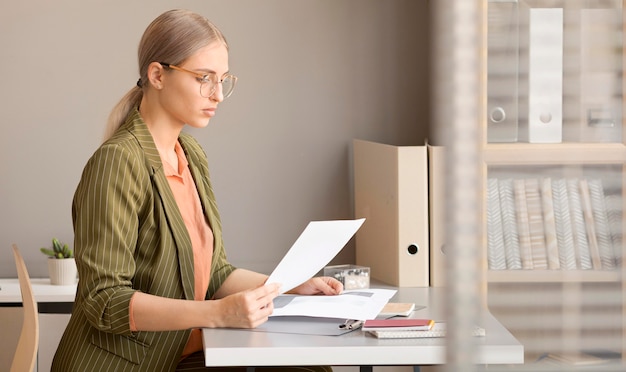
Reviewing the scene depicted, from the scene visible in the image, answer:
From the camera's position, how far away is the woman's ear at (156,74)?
189cm

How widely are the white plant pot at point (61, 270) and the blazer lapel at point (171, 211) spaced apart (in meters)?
0.93

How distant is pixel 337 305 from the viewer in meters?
1.78

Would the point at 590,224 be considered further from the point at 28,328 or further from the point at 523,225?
the point at 28,328

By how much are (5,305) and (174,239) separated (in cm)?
104

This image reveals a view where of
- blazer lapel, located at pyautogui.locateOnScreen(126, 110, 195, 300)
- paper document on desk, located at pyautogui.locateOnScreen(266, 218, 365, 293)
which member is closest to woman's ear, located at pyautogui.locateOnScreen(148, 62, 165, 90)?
blazer lapel, located at pyautogui.locateOnScreen(126, 110, 195, 300)

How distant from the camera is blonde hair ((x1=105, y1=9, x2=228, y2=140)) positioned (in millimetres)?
1877

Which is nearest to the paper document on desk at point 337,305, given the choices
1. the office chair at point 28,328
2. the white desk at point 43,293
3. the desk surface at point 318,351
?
the desk surface at point 318,351

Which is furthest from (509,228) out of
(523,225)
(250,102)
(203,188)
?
(250,102)

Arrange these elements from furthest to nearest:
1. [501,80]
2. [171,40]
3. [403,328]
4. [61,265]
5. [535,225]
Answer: [61,265], [171,40], [403,328], [535,225], [501,80]

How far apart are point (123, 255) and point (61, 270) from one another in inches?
40.4

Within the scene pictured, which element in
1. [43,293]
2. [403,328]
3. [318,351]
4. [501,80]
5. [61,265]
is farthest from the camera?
[61,265]

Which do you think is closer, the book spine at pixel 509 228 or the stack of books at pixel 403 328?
the book spine at pixel 509 228

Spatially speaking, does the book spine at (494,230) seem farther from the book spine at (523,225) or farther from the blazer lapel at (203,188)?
the blazer lapel at (203,188)

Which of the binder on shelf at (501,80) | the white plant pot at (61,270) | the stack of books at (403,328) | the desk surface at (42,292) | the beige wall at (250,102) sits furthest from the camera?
the beige wall at (250,102)
